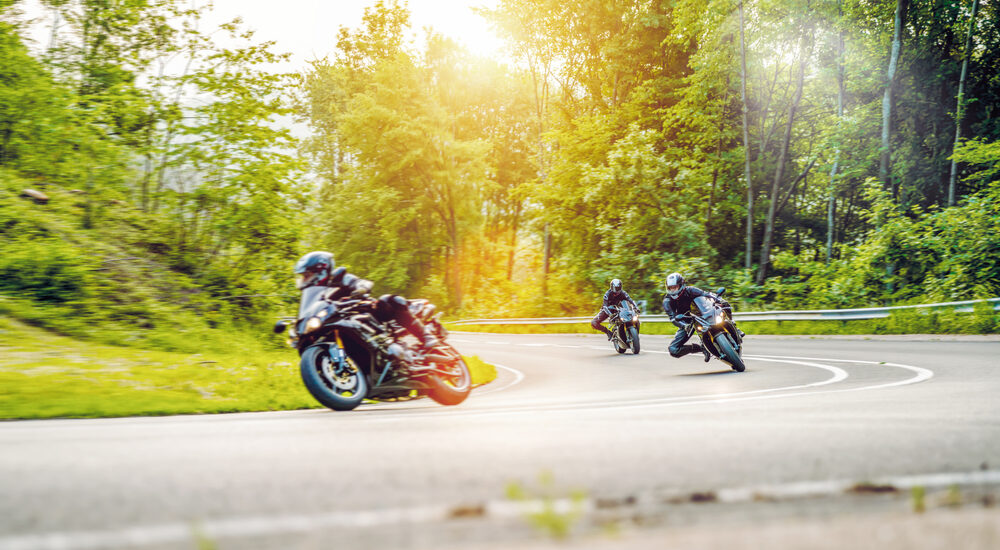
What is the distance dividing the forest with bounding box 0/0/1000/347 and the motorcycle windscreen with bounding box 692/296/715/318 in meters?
9.83

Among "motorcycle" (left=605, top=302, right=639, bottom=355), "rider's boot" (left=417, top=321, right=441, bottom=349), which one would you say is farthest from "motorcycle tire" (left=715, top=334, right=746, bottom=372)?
"motorcycle" (left=605, top=302, right=639, bottom=355)

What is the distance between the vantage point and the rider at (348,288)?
25.0 ft

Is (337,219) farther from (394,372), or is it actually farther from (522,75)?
(394,372)

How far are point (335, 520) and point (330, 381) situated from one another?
483 cm

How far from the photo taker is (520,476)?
3328 millimetres

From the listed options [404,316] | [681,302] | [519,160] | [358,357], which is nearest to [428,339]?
[404,316]

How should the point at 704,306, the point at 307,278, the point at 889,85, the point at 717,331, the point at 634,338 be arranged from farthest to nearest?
the point at 889,85
the point at 634,338
the point at 704,306
the point at 717,331
the point at 307,278

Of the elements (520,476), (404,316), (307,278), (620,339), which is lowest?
(620,339)

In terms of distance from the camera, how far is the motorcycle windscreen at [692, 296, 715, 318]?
1148 centimetres

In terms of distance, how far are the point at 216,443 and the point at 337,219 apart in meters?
41.0

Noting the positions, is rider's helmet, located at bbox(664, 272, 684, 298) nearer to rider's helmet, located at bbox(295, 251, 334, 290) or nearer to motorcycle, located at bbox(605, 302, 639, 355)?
motorcycle, located at bbox(605, 302, 639, 355)

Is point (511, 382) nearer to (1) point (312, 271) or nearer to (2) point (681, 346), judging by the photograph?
(2) point (681, 346)

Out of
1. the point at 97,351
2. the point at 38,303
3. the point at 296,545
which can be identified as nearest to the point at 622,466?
the point at 296,545

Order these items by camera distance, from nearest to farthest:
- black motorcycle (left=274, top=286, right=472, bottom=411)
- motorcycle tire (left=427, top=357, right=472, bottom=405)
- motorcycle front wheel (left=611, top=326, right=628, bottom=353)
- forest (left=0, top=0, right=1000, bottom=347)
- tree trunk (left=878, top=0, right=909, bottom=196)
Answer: black motorcycle (left=274, top=286, right=472, bottom=411) → motorcycle tire (left=427, top=357, right=472, bottom=405) → forest (left=0, top=0, right=1000, bottom=347) → motorcycle front wheel (left=611, top=326, right=628, bottom=353) → tree trunk (left=878, top=0, right=909, bottom=196)
